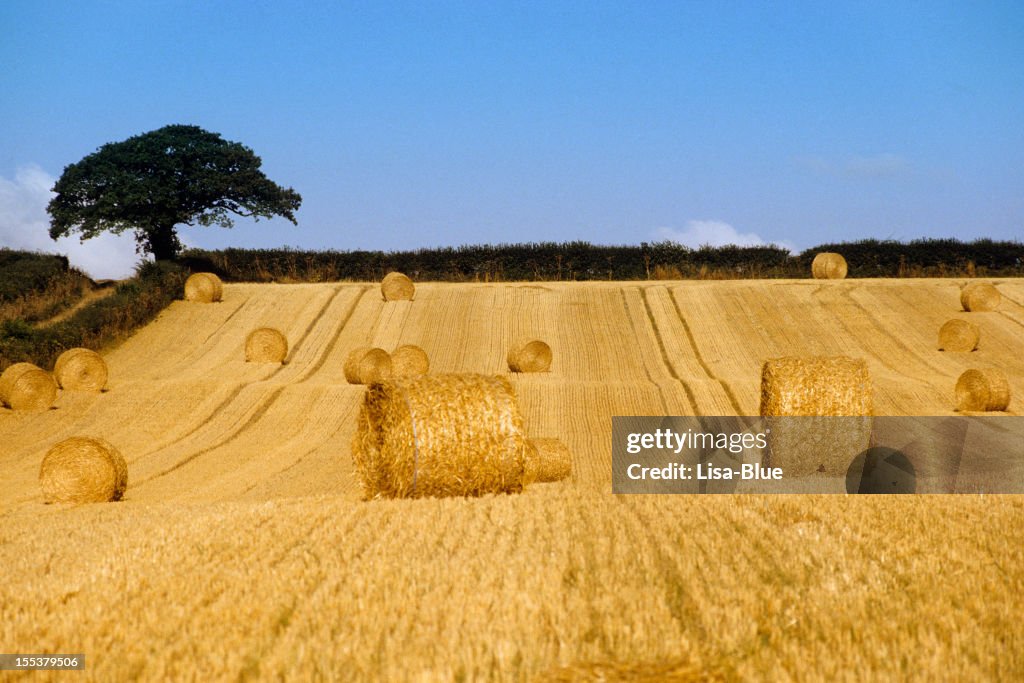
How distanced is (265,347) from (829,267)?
21880 mm

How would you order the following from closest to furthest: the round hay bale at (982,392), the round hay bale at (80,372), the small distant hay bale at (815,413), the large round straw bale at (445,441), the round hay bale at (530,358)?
the large round straw bale at (445,441) → the small distant hay bale at (815,413) → the round hay bale at (982,392) → the round hay bale at (80,372) → the round hay bale at (530,358)

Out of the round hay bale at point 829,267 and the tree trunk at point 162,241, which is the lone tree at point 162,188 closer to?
the tree trunk at point 162,241

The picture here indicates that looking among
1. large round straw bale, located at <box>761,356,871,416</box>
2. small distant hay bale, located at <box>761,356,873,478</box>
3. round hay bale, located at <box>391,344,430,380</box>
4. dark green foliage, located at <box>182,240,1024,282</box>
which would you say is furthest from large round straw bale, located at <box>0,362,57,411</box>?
dark green foliage, located at <box>182,240,1024,282</box>

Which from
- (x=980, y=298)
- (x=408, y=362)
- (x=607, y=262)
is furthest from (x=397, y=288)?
(x=980, y=298)

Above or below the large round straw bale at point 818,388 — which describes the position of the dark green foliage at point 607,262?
above

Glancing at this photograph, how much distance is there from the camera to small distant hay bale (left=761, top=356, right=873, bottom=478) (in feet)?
45.0

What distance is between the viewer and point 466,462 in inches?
428

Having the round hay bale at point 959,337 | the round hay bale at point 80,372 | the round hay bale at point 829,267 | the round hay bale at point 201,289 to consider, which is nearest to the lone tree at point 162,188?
the round hay bale at point 201,289

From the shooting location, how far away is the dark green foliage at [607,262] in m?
43.0

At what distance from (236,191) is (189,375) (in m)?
16.6

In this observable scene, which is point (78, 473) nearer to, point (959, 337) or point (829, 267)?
point (959, 337)

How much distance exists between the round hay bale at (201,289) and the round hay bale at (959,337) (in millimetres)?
25212

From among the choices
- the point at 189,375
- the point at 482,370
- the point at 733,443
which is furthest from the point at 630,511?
the point at 189,375

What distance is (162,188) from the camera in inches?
1625
